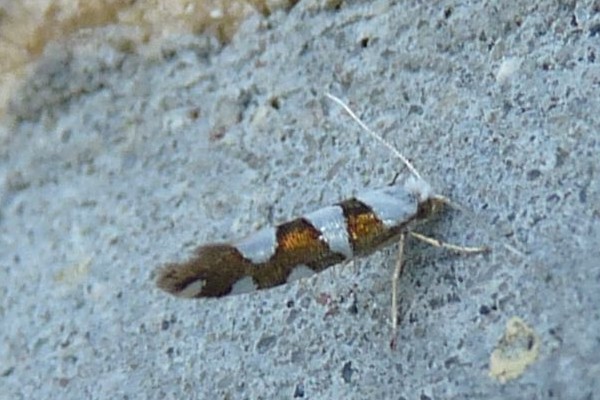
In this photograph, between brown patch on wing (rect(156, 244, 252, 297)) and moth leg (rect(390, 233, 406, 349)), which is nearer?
brown patch on wing (rect(156, 244, 252, 297))

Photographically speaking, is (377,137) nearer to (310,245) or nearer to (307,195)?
(307,195)

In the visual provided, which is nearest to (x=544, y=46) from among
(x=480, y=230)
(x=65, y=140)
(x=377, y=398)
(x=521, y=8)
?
(x=521, y=8)

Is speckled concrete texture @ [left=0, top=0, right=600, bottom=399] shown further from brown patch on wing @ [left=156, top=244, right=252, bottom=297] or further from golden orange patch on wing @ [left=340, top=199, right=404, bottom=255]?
brown patch on wing @ [left=156, top=244, right=252, bottom=297]

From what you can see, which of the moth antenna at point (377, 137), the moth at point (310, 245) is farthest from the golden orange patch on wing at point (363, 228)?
the moth antenna at point (377, 137)

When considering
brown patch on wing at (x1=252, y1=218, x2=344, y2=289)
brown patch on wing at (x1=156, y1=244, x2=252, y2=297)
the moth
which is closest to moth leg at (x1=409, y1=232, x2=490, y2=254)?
the moth

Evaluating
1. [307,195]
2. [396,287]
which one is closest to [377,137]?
[307,195]

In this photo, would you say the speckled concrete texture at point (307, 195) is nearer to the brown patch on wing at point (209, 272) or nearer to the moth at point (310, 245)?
the moth at point (310, 245)

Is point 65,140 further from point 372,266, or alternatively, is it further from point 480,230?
point 480,230
